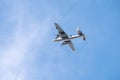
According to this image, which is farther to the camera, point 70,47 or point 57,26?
point 70,47

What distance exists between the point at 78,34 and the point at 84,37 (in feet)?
8.86

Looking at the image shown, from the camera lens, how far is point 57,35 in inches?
5354

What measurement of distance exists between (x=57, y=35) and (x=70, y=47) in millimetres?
10976

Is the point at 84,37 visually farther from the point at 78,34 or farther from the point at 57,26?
the point at 57,26

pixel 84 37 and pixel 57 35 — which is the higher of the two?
pixel 57 35

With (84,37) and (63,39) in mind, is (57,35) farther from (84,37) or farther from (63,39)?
(84,37)

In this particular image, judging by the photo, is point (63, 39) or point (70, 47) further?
point (70, 47)

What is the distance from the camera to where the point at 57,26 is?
133750 millimetres

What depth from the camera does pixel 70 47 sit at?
14438 cm

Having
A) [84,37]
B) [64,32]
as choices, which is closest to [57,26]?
[64,32]

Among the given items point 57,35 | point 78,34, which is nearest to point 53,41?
point 57,35

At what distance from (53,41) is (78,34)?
11944 mm

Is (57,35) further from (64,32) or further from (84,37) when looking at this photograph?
(84,37)

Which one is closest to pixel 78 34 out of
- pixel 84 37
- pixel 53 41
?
pixel 84 37
